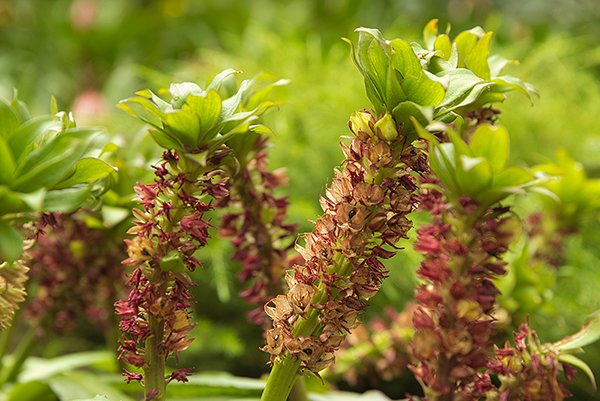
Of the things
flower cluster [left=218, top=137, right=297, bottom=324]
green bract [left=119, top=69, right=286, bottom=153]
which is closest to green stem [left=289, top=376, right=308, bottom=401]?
flower cluster [left=218, top=137, right=297, bottom=324]

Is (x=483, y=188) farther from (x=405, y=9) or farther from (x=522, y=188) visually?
(x=405, y=9)

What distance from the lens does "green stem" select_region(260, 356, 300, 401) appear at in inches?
11.3

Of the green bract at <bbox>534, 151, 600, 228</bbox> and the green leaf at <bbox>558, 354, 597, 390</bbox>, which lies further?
the green bract at <bbox>534, 151, 600, 228</bbox>

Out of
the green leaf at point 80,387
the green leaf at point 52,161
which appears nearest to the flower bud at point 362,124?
the green leaf at point 52,161

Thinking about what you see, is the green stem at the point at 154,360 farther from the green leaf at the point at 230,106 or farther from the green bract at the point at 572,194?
the green bract at the point at 572,194

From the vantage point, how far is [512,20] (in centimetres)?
169

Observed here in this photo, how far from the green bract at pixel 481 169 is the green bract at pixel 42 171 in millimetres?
132

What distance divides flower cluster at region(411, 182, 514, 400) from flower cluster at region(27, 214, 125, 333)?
9.8 inches

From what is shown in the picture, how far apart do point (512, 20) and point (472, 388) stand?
1544 millimetres

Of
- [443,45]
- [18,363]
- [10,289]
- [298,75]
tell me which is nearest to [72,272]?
[18,363]

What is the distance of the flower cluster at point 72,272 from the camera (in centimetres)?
47

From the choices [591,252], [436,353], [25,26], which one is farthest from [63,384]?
[25,26]

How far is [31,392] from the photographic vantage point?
0.43m

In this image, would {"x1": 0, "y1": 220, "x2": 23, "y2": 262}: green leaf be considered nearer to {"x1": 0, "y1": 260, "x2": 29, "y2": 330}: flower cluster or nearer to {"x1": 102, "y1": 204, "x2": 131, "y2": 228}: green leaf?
{"x1": 0, "y1": 260, "x2": 29, "y2": 330}: flower cluster
